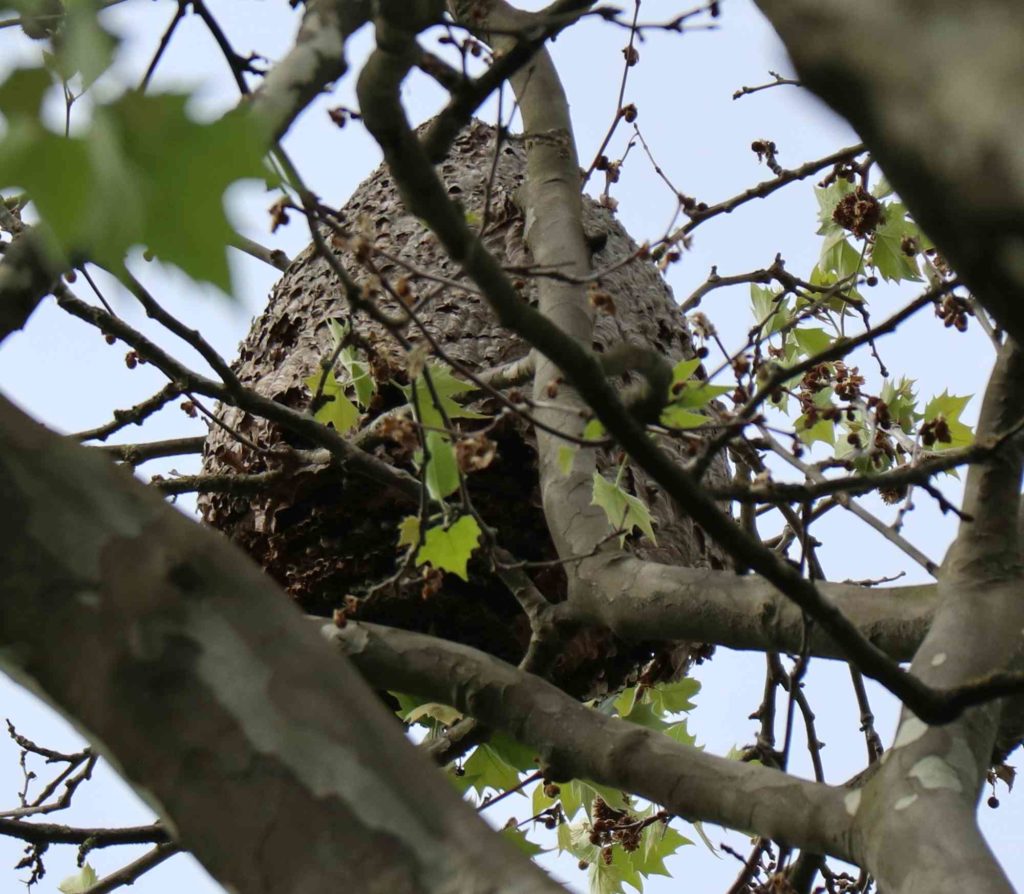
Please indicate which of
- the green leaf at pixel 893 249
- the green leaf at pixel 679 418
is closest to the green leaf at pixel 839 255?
the green leaf at pixel 893 249

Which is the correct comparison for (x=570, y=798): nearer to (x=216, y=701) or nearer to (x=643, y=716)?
(x=643, y=716)

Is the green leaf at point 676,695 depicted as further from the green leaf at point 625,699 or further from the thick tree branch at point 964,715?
the thick tree branch at point 964,715

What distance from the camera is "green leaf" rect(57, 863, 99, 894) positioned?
2895 millimetres

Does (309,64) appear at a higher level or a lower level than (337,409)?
lower

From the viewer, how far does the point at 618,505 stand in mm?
2061

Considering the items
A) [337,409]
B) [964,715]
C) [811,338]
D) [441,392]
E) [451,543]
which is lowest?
[964,715]

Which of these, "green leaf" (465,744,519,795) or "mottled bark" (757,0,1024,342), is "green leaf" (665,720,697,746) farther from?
"mottled bark" (757,0,1024,342)

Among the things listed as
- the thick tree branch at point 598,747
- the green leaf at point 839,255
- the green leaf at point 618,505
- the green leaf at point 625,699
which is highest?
the green leaf at point 839,255

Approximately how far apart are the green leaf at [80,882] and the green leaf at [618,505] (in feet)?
5.70

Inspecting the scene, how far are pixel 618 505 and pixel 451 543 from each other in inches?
16.1

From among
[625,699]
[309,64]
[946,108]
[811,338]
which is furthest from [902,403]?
[946,108]

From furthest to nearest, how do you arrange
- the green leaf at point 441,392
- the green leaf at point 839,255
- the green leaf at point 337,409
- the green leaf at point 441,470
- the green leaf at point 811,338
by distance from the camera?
the green leaf at point 839,255 < the green leaf at point 811,338 < the green leaf at point 337,409 < the green leaf at point 441,392 < the green leaf at point 441,470

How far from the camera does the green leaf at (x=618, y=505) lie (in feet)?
6.68

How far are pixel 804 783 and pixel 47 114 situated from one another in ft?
4.03
